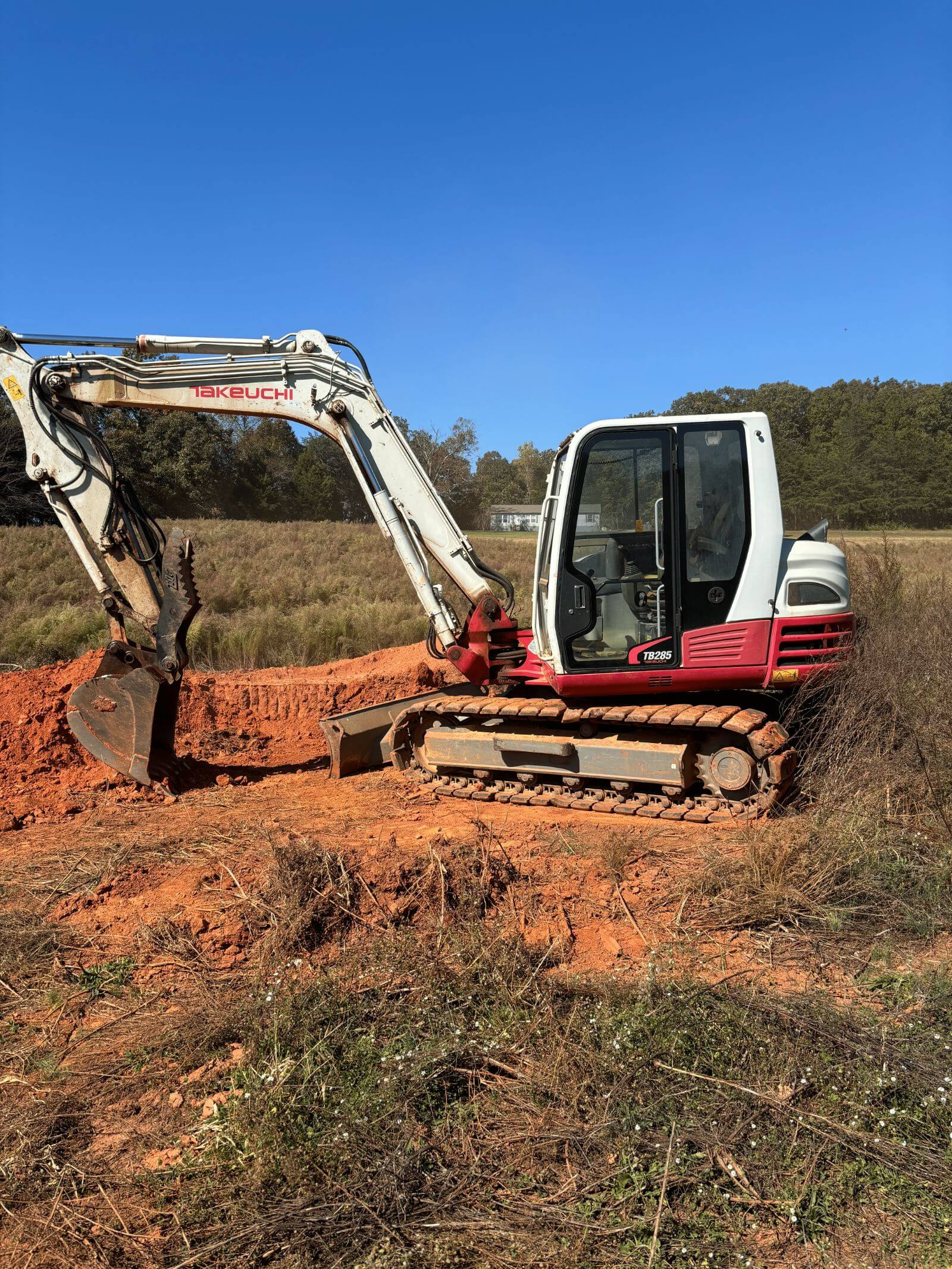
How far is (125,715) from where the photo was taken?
755cm

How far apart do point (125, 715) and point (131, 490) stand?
6.38 feet

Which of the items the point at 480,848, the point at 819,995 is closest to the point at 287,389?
the point at 480,848

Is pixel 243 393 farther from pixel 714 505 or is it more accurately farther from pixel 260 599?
pixel 260 599

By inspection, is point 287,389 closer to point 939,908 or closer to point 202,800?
point 202,800

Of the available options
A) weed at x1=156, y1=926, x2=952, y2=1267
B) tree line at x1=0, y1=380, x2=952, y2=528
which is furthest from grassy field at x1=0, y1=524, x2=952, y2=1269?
tree line at x1=0, y1=380, x2=952, y2=528

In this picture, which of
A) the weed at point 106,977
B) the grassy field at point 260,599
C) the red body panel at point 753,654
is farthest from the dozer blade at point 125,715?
the grassy field at point 260,599

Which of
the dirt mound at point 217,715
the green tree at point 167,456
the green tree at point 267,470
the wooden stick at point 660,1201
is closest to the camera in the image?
the wooden stick at point 660,1201

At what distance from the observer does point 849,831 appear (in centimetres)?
550

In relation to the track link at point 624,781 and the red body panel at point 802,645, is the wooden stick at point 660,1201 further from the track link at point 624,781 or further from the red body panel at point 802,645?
the red body panel at point 802,645

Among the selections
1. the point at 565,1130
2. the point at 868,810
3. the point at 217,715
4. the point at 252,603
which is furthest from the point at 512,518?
the point at 565,1130

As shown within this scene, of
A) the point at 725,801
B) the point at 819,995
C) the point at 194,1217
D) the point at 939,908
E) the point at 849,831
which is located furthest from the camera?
Answer: the point at 725,801

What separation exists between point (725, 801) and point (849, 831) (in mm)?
1191

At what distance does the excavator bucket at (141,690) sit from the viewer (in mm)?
7441

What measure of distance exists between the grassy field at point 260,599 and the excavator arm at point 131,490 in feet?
Result: 16.1
